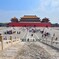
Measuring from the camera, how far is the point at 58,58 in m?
13.3

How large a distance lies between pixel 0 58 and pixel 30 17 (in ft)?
362

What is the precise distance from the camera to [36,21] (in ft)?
397

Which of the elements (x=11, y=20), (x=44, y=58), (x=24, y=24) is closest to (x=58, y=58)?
(x=44, y=58)

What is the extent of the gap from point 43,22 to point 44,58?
108184 mm

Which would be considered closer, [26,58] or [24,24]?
[26,58]

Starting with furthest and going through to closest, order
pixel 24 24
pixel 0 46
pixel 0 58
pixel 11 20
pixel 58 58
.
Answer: pixel 11 20 < pixel 24 24 < pixel 0 46 < pixel 58 58 < pixel 0 58

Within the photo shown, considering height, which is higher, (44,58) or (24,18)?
(24,18)

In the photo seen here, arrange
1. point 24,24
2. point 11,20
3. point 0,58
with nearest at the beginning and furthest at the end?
point 0,58 < point 24,24 < point 11,20

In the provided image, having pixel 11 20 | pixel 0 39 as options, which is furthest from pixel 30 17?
pixel 0 39

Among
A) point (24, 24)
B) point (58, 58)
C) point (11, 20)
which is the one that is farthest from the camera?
point (11, 20)

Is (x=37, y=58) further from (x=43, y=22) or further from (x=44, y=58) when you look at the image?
(x=43, y=22)

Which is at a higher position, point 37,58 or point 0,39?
point 0,39

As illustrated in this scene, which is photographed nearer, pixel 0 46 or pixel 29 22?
pixel 0 46

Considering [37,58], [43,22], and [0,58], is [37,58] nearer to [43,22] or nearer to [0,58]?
[0,58]
